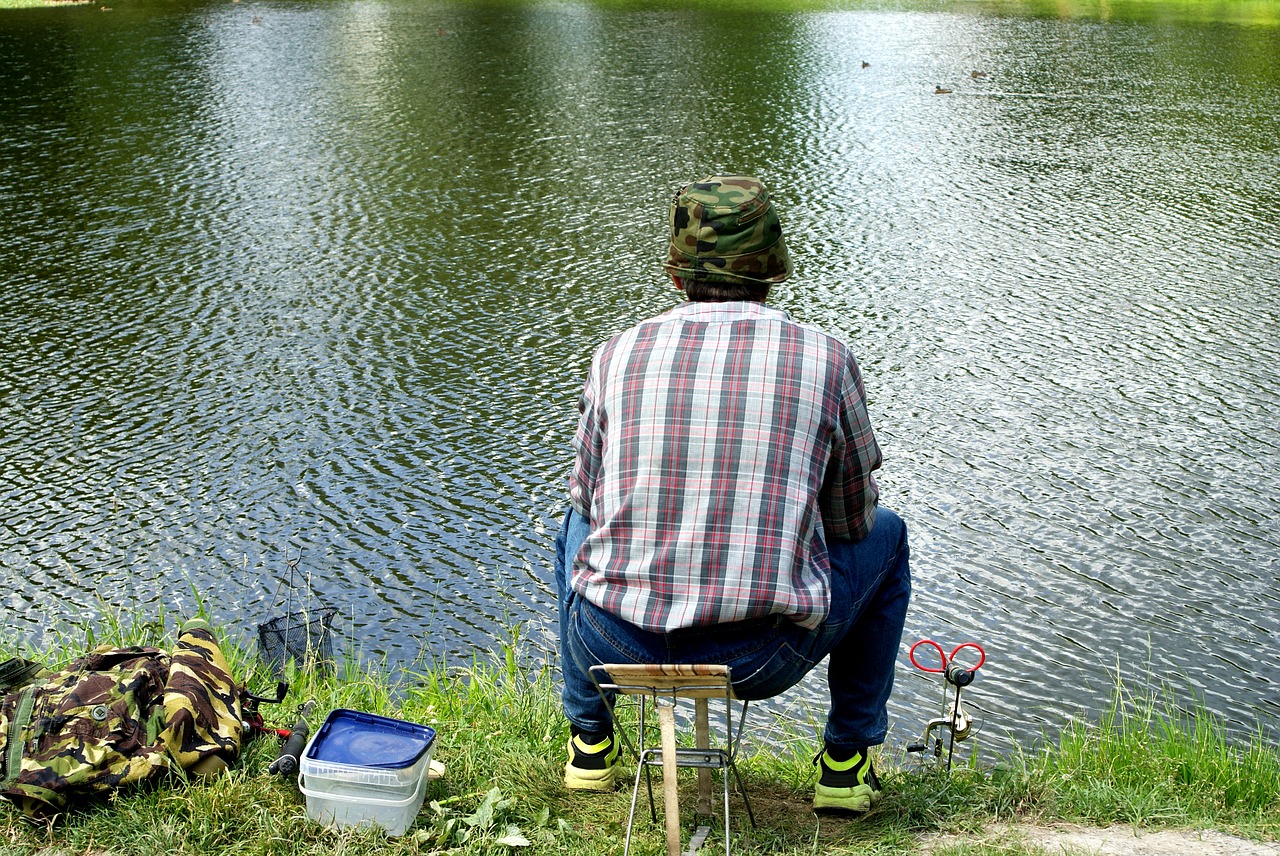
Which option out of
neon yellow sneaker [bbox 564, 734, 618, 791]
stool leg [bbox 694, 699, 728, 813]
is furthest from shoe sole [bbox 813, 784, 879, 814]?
neon yellow sneaker [bbox 564, 734, 618, 791]

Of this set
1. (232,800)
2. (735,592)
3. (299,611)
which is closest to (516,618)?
(299,611)

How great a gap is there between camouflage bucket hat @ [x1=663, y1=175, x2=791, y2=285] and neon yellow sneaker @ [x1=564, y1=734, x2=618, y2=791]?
4.28ft

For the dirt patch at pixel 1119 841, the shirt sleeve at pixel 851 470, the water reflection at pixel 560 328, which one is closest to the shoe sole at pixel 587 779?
the dirt patch at pixel 1119 841

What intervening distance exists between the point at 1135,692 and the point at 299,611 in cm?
483

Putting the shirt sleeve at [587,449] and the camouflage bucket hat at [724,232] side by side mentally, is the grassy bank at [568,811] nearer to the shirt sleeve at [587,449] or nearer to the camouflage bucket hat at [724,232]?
the shirt sleeve at [587,449]

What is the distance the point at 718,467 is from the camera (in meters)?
2.74

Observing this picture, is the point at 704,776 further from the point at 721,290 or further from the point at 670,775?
the point at 721,290

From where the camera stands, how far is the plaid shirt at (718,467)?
2729 millimetres

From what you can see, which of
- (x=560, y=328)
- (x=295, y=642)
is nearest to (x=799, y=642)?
(x=295, y=642)

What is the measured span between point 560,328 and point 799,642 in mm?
9712

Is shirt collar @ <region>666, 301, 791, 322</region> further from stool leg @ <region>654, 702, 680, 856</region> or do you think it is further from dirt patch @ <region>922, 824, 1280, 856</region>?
dirt patch @ <region>922, 824, 1280, 856</region>

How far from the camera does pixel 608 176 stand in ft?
60.0

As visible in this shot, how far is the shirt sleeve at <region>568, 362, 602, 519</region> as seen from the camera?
2.90 m

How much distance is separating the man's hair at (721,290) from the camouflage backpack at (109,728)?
5.95 ft
